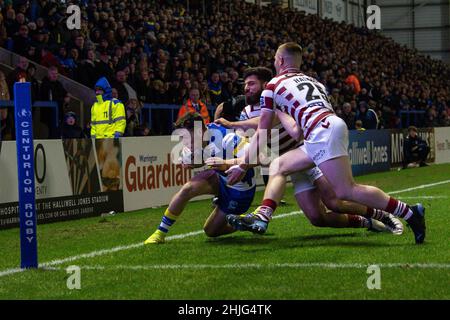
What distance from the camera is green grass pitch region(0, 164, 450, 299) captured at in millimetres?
6531

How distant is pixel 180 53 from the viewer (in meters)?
22.6

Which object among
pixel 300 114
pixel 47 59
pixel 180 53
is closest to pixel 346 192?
pixel 300 114

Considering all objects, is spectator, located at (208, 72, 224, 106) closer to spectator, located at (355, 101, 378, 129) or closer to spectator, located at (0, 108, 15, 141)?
spectator, located at (355, 101, 378, 129)

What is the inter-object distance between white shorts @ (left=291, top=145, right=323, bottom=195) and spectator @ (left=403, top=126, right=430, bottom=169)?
1931cm

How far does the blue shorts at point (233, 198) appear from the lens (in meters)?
9.67

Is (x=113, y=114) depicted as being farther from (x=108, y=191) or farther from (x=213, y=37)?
(x=213, y=37)

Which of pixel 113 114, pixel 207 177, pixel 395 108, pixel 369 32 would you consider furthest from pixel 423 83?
pixel 207 177

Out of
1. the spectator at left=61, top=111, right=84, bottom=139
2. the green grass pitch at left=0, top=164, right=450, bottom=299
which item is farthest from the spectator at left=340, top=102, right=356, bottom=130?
the green grass pitch at left=0, top=164, right=450, bottom=299

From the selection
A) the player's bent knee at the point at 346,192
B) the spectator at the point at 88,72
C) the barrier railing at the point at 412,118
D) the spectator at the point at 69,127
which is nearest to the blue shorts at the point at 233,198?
the player's bent knee at the point at 346,192

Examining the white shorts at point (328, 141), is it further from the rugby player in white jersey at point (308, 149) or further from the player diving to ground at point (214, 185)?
the player diving to ground at point (214, 185)

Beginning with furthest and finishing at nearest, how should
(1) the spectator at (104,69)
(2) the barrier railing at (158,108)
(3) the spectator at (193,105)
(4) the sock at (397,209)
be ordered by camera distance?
(2) the barrier railing at (158,108)
(3) the spectator at (193,105)
(1) the spectator at (104,69)
(4) the sock at (397,209)

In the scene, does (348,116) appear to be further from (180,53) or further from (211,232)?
→ (211,232)

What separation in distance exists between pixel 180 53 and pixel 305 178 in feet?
44.2

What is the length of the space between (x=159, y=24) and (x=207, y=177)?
14897 mm
